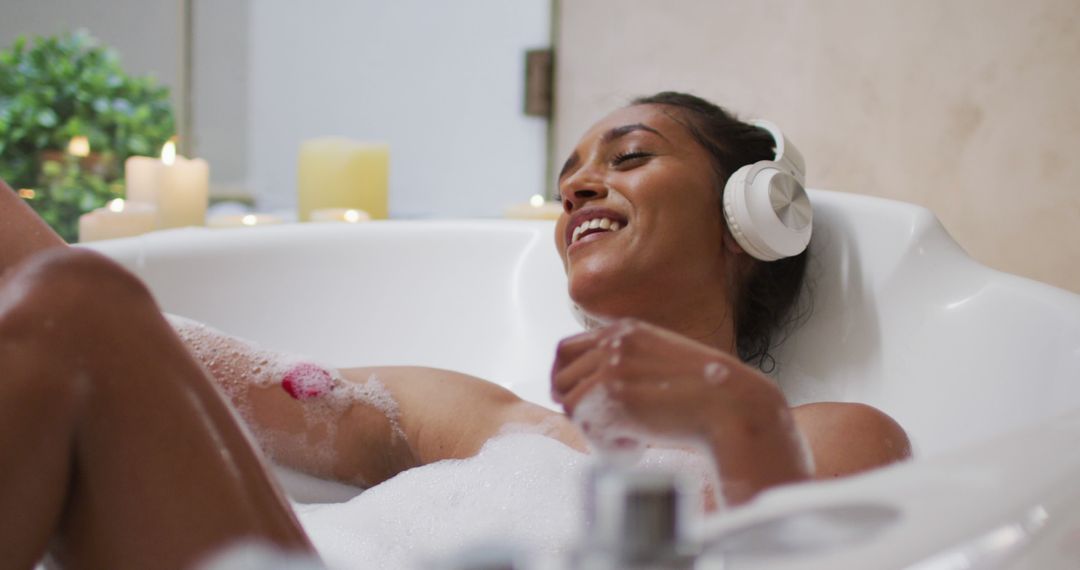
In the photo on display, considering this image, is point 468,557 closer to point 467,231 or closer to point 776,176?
point 776,176

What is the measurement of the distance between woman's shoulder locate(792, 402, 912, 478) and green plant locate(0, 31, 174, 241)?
6.32 feet

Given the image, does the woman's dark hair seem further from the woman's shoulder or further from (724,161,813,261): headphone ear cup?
the woman's shoulder

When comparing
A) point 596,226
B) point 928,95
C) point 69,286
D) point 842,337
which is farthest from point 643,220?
point 928,95

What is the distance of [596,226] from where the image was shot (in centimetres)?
111

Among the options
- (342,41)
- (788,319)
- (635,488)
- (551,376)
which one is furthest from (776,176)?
(342,41)

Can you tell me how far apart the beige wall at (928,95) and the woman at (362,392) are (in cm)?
40

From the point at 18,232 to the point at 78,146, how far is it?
159 cm

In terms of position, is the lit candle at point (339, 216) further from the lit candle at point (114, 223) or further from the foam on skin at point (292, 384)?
the foam on skin at point (292, 384)

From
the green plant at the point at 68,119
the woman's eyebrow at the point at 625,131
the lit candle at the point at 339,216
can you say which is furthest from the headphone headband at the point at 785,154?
the green plant at the point at 68,119

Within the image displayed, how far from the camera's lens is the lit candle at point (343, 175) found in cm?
214

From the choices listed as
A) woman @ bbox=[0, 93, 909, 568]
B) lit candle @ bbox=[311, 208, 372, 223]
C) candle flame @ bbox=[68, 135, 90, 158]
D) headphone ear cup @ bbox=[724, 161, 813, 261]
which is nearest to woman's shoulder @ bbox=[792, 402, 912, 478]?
woman @ bbox=[0, 93, 909, 568]

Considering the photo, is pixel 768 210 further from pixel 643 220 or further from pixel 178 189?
pixel 178 189

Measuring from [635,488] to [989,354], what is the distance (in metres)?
0.84

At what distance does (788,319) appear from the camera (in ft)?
4.01
